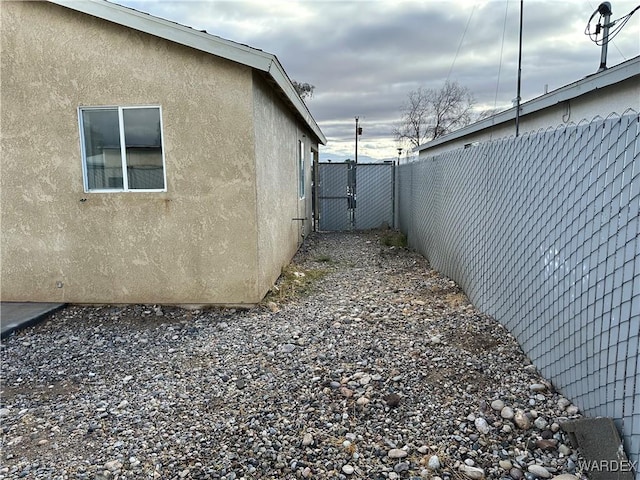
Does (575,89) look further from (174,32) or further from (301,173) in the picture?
(301,173)

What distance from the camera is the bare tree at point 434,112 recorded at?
2570 cm

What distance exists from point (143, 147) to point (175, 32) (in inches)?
57.5

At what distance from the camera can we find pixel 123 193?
18.3ft

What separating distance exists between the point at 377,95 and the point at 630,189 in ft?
73.1

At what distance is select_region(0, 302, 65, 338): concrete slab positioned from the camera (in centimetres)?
502

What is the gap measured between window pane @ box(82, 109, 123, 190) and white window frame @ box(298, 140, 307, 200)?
17.5 feet

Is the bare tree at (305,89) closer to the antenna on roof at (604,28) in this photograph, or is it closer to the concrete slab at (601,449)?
the antenna on roof at (604,28)

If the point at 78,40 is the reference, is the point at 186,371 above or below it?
below

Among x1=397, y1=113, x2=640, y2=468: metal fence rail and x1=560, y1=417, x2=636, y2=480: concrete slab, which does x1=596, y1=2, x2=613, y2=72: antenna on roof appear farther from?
x1=560, y1=417, x2=636, y2=480: concrete slab

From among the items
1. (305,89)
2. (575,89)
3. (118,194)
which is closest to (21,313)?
(118,194)

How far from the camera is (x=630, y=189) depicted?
2.38 metres

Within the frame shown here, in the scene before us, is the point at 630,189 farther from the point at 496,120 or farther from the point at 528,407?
the point at 496,120

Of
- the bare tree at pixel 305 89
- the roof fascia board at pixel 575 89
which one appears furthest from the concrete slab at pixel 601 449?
the bare tree at pixel 305 89

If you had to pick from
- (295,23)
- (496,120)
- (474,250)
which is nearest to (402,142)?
(496,120)
